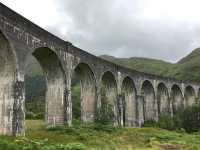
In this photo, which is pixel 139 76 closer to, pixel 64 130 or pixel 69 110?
pixel 69 110

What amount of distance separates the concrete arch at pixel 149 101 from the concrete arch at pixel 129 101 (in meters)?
4.40

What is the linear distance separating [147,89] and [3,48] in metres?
37.1

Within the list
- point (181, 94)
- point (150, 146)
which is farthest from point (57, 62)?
point (181, 94)

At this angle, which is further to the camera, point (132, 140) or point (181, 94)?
point (181, 94)

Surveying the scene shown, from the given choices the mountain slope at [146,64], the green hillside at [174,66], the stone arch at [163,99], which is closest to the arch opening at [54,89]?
the stone arch at [163,99]

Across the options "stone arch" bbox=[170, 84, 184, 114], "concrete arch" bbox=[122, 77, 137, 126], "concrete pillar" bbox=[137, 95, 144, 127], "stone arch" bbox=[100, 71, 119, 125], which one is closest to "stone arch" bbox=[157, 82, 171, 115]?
"stone arch" bbox=[170, 84, 184, 114]

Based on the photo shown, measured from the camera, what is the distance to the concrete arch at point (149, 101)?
58.0 m

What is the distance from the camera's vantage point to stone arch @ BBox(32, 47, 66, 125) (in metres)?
35.3

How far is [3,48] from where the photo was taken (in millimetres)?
26281

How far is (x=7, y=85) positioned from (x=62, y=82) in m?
9.71

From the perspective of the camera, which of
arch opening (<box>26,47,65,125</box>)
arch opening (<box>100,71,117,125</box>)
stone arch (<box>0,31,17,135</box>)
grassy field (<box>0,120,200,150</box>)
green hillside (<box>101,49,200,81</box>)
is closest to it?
stone arch (<box>0,31,17,135</box>)

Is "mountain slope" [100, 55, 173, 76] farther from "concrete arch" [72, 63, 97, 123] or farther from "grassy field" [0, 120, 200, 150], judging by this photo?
"grassy field" [0, 120, 200, 150]

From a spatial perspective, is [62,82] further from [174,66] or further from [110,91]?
[174,66]

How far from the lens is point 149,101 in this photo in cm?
5909
